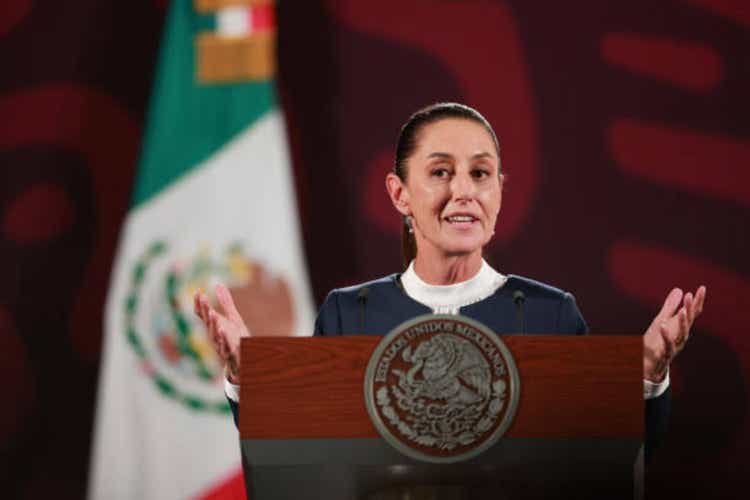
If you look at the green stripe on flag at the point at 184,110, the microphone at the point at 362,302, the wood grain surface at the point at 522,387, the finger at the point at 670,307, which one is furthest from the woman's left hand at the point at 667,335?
the green stripe on flag at the point at 184,110

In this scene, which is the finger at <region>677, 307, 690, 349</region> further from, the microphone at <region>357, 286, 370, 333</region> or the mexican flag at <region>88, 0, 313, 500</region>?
the mexican flag at <region>88, 0, 313, 500</region>

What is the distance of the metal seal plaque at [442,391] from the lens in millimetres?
1416

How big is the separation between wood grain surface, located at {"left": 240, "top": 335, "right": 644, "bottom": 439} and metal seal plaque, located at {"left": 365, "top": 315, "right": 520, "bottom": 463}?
0.8 inches

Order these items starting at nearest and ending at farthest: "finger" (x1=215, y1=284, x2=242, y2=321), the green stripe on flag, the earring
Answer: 1. "finger" (x1=215, y1=284, x2=242, y2=321)
2. the earring
3. the green stripe on flag

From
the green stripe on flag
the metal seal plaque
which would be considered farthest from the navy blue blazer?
the green stripe on flag

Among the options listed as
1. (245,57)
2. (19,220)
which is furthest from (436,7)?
(19,220)

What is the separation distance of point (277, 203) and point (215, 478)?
99 centimetres

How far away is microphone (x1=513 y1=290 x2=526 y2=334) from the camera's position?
1964mm

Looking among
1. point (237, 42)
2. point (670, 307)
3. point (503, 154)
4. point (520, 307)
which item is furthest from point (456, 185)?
point (237, 42)

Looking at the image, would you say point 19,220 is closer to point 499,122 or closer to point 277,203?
point 277,203

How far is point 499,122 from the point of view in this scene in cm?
350

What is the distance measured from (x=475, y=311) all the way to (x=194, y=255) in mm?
1697

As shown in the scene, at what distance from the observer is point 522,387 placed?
1429mm

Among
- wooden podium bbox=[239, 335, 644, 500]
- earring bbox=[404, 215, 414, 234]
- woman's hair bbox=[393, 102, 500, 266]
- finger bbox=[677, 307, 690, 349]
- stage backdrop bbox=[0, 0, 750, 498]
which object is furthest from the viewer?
stage backdrop bbox=[0, 0, 750, 498]
